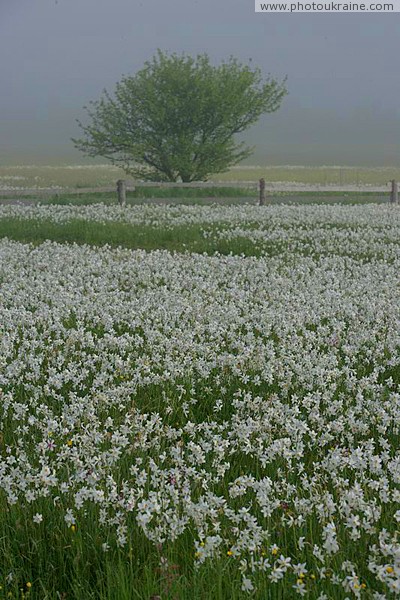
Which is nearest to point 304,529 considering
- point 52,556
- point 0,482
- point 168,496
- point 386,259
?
point 168,496

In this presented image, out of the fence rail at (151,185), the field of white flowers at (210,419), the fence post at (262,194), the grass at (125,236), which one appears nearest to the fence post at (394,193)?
the fence rail at (151,185)

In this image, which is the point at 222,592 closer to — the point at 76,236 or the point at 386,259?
the point at 386,259

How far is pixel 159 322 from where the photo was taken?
1023cm

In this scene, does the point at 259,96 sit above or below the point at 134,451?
above

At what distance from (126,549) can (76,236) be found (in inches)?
708

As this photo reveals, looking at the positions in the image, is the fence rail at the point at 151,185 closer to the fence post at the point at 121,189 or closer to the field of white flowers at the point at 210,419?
the fence post at the point at 121,189

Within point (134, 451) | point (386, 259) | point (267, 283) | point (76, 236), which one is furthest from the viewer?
point (76, 236)

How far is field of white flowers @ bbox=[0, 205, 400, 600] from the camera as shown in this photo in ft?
13.4

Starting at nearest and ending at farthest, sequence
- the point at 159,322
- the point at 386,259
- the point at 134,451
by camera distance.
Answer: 1. the point at 134,451
2. the point at 159,322
3. the point at 386,259

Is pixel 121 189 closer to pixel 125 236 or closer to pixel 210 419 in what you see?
pixel 125 236

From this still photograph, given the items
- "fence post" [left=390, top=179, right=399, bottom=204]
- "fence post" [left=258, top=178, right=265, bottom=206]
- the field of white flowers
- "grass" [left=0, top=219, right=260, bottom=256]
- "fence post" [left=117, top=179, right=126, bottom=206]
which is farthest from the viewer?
"fence post" [left=390, top=179, right=399, bottom=204]

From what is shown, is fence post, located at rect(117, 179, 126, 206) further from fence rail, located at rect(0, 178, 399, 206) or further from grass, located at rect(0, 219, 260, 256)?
grass, located at rect(0, 219, 260, 256)

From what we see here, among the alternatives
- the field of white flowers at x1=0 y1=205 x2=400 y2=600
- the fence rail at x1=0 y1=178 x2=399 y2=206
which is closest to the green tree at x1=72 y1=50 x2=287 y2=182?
the fence rail at x1=0 y1=178 x2=399 y2=206

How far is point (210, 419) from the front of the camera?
693cm
